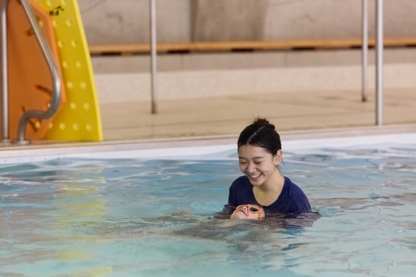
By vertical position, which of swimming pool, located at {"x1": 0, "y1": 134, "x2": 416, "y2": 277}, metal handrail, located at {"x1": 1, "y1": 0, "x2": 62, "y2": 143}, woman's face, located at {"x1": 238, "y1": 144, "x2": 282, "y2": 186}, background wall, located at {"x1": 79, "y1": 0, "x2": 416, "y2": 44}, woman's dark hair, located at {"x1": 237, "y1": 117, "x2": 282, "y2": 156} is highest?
background wall, located at {"x1": 79, "y1": 0, "x2": 416, "y2": 44}

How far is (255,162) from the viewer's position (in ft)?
11.5

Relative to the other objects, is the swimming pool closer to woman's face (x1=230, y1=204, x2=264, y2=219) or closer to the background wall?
woman's face (x1=230, y1=204, x2=264, y2=219)

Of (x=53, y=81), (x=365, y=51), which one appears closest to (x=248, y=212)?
(x=53, y=81)

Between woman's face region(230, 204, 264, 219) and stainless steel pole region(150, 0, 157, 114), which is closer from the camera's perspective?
woman's face region(230, 204, 264, 219)

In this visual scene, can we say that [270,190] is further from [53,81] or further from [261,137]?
[53,81]

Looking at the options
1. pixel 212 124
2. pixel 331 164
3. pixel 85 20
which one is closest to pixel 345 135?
pixel 331 164

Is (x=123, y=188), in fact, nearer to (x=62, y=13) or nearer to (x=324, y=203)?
(x=324, y=203)

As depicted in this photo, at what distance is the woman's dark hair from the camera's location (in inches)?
137

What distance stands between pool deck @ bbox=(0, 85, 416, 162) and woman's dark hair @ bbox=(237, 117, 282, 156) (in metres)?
2.28

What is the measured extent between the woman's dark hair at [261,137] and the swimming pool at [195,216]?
0.33 metres

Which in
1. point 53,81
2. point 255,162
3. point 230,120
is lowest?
point 255,162

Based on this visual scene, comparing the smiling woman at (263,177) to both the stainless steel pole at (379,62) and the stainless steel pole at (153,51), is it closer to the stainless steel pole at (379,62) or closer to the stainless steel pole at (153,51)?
the stainless steel pole at (379,62)

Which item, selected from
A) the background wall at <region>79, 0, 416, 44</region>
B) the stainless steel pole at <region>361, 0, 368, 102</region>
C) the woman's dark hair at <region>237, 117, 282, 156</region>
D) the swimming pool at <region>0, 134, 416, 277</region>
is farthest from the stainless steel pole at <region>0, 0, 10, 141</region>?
the background wall at <region>79, 0, 416, 44</region>

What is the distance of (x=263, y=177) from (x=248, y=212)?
16 centimetres
